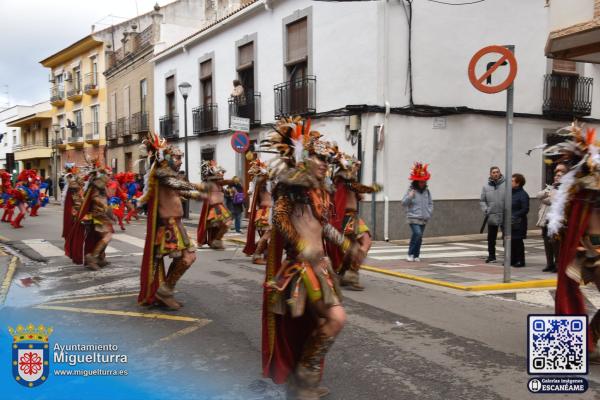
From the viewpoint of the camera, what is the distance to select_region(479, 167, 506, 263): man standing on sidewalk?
10.5m

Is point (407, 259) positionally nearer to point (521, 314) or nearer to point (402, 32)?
point (521, 314)

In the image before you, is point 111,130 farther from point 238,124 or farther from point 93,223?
point 93,223

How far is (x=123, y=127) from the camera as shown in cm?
3164

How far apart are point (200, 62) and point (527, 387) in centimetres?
2094

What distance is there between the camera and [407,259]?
36.0 feet

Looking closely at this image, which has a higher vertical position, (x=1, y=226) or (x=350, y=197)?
(x=350, y=197)

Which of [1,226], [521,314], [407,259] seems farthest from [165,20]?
[521,314]

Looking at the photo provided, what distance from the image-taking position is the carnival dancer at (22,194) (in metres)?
17.3

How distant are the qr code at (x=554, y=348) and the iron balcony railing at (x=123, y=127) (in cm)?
2895

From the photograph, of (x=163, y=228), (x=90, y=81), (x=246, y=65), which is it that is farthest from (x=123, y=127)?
(x=163, y=228)

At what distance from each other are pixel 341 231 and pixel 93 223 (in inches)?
169

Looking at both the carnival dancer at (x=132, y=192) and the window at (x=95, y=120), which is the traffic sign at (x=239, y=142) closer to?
the carnival dancer at (x=132, y=192)

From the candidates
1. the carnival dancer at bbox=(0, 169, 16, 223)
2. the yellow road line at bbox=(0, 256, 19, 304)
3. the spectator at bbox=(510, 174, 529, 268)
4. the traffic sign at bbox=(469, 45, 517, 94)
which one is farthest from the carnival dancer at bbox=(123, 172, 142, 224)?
the traffic sign at bbox=(469, 45, 517, 94)

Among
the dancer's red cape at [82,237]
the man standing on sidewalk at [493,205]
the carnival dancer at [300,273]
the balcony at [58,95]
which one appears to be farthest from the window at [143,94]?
the carnival dancer at [300,273]
